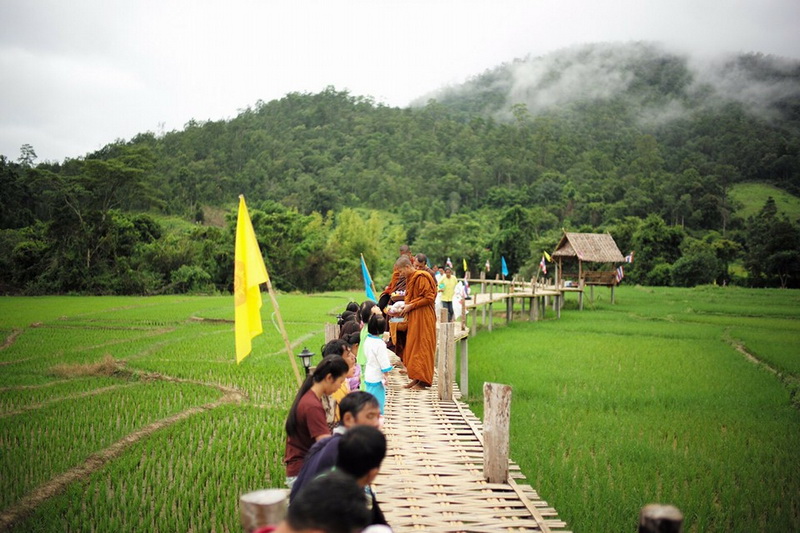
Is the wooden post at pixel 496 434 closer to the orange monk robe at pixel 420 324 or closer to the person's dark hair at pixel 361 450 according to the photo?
the person's dark hair at pixel 361 450

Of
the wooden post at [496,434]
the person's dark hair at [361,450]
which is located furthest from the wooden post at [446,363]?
the person's dark hair at [361,450]

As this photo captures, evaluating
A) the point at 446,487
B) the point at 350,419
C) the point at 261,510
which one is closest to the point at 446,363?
the point at 446,487

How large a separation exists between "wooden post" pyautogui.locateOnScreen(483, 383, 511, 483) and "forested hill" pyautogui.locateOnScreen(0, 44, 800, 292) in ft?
97.9

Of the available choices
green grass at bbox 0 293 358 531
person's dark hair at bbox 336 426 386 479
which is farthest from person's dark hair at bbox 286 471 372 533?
green grass at bbox 0 293 358 531

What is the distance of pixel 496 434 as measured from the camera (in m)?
4.51

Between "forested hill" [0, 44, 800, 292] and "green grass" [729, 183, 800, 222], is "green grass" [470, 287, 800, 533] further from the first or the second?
"green grass" [729, 183, 800, 222]

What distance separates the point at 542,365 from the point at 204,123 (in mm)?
74541

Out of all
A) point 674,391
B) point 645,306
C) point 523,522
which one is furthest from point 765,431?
point 645,306

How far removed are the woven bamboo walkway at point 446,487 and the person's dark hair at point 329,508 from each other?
1.96 meters

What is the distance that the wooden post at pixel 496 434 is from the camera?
448 cm

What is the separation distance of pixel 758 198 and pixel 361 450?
218ft

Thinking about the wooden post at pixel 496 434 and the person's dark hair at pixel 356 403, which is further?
the wooden post at pixel 496 434

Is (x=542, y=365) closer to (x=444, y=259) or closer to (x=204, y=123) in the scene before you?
(x=444, y=259)

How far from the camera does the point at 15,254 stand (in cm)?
2814
